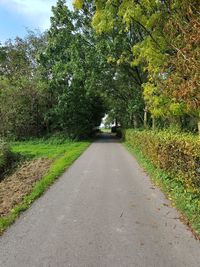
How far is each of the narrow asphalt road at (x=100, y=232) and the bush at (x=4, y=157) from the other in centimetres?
740

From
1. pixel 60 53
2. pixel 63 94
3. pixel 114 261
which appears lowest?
pixel 114 261

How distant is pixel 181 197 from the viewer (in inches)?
295

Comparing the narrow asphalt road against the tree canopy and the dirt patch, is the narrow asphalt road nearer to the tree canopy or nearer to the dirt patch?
the dirt patch

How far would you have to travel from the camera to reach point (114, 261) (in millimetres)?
4430

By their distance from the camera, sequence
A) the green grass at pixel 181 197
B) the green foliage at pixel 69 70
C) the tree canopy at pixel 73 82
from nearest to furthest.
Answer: the green grass at pixel 181 197 < the tree canopy at pixel 73 82 < the green foliage at pixel 69 70

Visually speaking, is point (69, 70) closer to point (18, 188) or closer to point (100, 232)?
point (18, 188)

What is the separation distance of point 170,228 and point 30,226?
2.62 meters

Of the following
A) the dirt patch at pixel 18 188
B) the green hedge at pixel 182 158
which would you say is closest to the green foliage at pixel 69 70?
the dirt patch at pixel 18 188

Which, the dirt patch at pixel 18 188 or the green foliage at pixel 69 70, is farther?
the green foliage at pixel 69 70

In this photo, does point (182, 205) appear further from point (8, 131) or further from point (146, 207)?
point (8, 131)

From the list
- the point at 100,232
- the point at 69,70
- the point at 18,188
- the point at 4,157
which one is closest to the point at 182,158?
the point at 100,232

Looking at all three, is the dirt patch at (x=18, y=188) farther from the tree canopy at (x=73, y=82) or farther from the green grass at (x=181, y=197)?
the tree canopy at (x=73, y=82)

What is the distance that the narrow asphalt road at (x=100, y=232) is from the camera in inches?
177

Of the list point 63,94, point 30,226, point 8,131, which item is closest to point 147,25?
point 30,226
